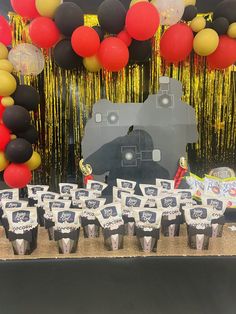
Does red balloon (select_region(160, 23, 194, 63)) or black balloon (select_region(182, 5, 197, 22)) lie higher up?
black balloon (select_region(182, 5, 197, 22))

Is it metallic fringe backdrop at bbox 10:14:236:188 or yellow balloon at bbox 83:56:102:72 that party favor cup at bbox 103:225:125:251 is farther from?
metallic fringe backdrop at bbox 10:14:236:188

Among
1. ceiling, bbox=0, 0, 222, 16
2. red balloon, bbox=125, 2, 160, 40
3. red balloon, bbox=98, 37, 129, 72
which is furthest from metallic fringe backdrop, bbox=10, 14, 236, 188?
red balloon, bbox=125, 2, 160, 40

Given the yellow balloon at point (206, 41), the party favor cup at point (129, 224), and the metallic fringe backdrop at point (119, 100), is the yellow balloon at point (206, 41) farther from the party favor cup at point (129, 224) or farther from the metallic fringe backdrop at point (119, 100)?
the party favor cup at point (129, 224)

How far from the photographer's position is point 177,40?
101 inches

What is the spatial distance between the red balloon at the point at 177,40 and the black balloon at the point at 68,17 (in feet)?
2.08

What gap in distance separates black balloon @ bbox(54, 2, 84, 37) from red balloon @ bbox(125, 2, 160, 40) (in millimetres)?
338

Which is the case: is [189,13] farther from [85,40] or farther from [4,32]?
[4,32]

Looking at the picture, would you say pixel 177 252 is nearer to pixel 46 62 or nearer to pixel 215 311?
pixel 215 311

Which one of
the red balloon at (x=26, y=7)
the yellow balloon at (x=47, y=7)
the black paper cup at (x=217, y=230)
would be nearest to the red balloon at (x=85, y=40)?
the yellow balloon at (x=47, y=7)

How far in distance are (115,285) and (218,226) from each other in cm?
64

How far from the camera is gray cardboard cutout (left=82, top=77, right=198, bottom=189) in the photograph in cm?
325

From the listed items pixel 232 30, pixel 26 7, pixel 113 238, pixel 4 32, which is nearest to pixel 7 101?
pixel 4 32

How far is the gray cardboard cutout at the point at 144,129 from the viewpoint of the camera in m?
3.25

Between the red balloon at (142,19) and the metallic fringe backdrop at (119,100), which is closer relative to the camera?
the red balloon at (142,19)
